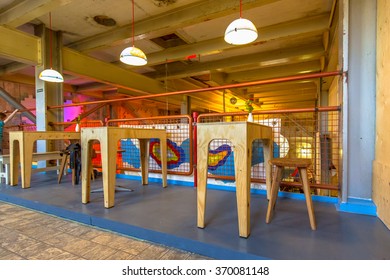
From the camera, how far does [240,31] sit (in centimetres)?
266

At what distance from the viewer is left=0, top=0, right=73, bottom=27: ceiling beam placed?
3139 mm

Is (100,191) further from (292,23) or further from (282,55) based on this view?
(282,55)

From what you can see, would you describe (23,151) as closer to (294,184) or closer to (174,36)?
(294,184)

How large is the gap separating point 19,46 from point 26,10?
876mm

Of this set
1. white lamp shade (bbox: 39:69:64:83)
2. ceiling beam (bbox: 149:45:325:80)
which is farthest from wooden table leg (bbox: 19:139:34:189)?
ceiling beam (bbox: 149:45:325:80)

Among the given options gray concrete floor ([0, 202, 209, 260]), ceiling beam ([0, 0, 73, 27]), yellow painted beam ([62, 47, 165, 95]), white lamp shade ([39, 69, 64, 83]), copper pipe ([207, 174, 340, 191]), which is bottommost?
gray concrete floor ([0, 202, 209, 260])

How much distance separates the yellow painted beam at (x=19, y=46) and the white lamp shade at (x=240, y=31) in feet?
12.7

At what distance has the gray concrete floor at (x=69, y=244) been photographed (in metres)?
1.31

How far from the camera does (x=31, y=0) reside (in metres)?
3.29

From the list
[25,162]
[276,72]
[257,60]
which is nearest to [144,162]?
[25,162]

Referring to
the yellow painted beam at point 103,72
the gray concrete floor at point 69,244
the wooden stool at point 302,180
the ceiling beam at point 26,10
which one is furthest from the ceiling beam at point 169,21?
the gray concrete floor at point 69,244

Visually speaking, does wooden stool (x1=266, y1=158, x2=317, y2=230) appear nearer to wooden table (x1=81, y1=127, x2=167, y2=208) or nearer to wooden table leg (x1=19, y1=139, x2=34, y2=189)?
wooden table (x1=81, y1=127, x2=167, y2=208)

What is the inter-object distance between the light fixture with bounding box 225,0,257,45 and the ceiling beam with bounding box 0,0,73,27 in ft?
7.94
